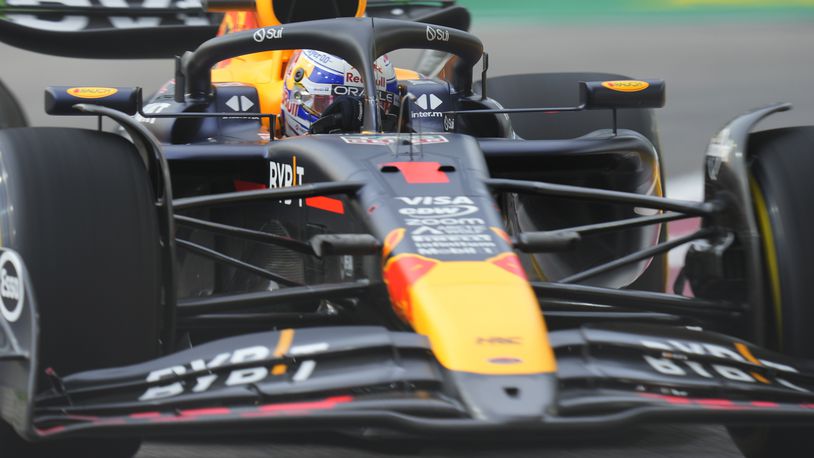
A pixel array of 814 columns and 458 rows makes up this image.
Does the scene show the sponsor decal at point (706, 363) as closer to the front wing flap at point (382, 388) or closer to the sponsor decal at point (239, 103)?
the front wing flap at point (382, 388)

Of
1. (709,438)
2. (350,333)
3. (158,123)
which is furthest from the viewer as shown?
(158,123)

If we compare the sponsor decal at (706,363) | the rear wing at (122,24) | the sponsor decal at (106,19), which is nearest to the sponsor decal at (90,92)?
the sponsor decal at (706,363)

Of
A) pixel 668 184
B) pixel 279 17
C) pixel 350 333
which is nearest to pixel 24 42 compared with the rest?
pixel 279 17

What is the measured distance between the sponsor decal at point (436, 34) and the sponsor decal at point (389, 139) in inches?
33.9

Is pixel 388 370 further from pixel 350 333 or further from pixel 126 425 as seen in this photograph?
pixel 126 425

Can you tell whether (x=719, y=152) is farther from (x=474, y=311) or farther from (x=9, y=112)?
(x=9, y=112)

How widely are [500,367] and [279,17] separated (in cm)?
315

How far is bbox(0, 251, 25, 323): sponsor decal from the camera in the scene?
3.11m

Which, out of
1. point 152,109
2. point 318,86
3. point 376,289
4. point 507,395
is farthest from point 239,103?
point 507,395

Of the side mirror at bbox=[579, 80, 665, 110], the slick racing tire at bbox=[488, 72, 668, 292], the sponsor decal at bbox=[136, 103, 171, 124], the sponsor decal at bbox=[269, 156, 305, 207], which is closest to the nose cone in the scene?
the sponsor decal at bbox=[269, 156, 305, 207]

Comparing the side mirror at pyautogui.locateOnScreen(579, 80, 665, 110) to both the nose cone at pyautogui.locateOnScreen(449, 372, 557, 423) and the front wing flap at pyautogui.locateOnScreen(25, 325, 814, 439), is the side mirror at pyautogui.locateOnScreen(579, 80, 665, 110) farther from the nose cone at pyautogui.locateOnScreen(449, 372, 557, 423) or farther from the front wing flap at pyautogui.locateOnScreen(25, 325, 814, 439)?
the nose cone at pyautogui.locateOnScreen(449, 372, 557, 423)

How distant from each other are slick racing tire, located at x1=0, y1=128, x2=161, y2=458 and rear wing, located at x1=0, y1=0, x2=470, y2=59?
455cm

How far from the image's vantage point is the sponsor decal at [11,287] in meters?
3.11

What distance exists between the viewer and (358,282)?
11.4 feet
